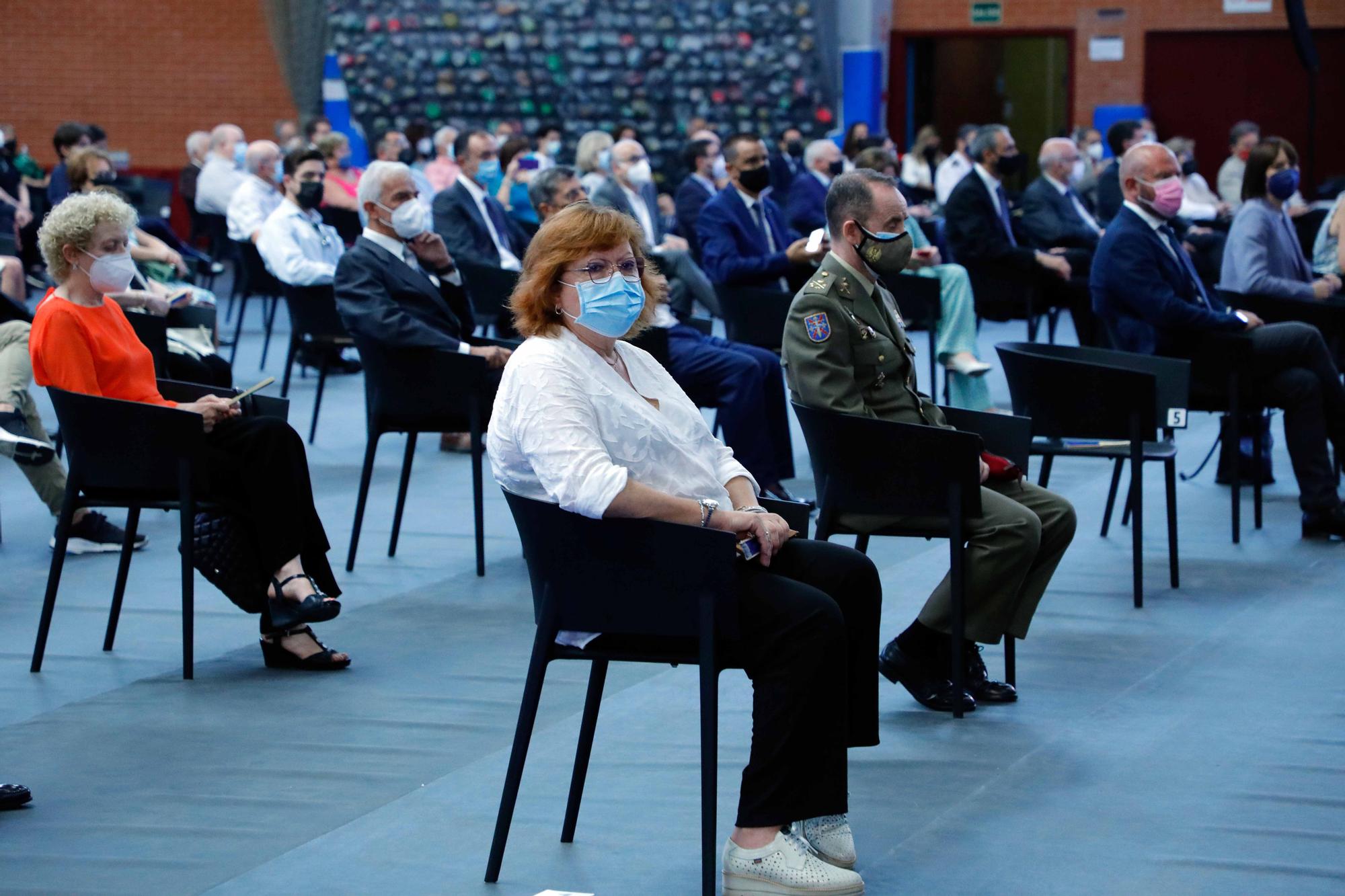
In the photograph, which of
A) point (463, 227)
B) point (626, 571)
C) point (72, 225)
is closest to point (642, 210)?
point (463, 227)

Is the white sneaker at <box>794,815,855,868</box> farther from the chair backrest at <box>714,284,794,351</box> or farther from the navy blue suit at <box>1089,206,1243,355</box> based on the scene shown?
the chair backrest at <box>714,284,794,351</box>

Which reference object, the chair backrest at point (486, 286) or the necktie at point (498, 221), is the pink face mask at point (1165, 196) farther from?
the necktie at point (498, 221)

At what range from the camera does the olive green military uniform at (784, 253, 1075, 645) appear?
350 cm

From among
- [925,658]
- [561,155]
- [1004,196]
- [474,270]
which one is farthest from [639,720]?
[561,155]

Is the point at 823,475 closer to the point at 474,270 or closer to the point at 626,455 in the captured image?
the point at 626,455

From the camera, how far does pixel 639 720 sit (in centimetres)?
348

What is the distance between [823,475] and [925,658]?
0.46m

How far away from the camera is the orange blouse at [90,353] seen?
3998 millimetres

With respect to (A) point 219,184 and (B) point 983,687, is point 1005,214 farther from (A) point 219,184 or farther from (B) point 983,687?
(A) point 219,184

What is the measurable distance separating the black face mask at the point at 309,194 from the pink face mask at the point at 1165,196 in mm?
3786

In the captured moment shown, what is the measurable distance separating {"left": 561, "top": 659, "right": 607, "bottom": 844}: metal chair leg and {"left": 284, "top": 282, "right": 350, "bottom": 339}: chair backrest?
4098 millimetres

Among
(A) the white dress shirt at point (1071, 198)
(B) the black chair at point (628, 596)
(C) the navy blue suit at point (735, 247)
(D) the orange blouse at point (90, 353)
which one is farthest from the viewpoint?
(A) the white dress shirt at point (1071, 198)

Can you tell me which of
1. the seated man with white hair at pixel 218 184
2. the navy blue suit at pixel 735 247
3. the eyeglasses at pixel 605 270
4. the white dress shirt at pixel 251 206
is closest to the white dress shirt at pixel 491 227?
the navy blue suit at pixel 735 247

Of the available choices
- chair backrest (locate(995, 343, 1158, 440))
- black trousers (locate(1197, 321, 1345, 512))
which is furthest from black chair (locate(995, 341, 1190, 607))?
black trousers (locate(1197, 321, 1345, 512))
